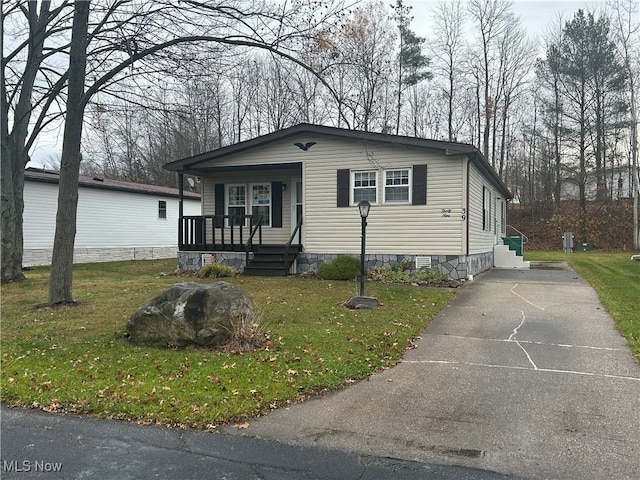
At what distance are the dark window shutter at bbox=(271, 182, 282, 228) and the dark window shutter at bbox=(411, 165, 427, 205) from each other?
463 centimetres

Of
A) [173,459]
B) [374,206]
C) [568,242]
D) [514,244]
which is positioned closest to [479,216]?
[374,206]

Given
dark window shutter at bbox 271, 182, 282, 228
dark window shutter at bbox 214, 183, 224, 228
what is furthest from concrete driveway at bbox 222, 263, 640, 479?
dark window shutter at bbox 214, 183, 224, 228

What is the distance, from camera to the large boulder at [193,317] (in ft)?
18.5

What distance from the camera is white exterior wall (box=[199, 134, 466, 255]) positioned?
1191 cm

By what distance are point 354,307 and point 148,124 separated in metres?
6.95

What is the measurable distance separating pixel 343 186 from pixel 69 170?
6.92 meters

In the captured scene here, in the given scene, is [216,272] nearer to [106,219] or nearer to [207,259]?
[207,259]

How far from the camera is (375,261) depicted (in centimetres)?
1269

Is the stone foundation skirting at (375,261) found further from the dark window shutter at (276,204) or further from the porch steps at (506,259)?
the dark window shutter at (276,204)

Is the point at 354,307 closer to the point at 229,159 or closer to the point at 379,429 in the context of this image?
the point at 379,429

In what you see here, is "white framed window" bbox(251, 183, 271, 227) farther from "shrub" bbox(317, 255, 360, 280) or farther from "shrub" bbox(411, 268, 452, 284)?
"shrub" bbox(411, 268, 452, 284)

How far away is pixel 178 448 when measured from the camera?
326cm

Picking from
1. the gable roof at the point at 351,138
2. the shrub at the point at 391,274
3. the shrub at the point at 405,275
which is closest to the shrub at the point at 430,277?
the shrub at the point at 405,275

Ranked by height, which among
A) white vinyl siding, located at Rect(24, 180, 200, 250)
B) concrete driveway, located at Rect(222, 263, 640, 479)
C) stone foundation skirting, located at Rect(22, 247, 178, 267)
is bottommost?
concrete driveway, located at Rect(222, 263, 640, 479)
